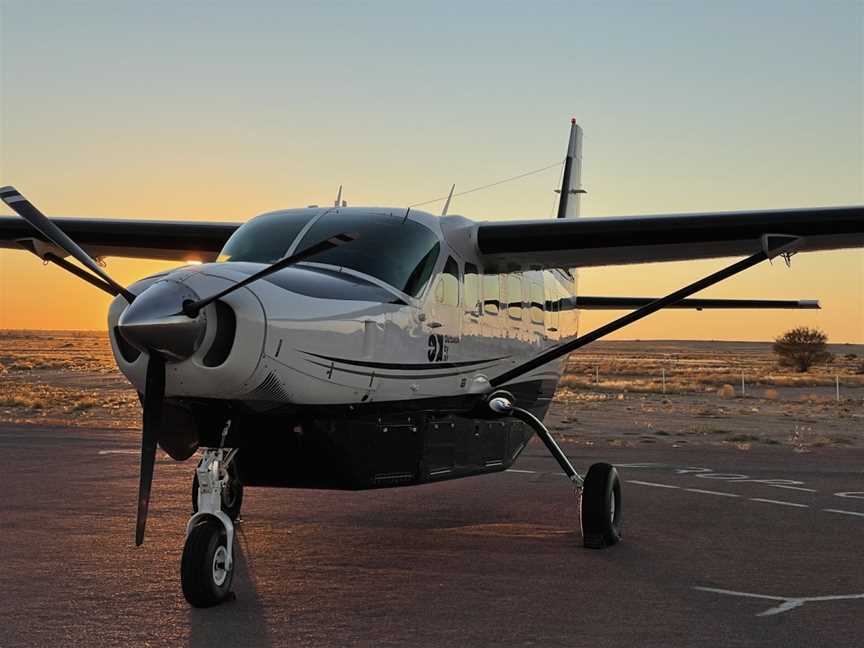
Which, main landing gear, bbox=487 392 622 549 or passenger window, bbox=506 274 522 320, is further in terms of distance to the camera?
passenger window, bbox=506 274 522 320

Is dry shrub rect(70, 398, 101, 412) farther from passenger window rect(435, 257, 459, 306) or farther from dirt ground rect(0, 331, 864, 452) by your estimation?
passenger window rect(435, 257, 459, 306)

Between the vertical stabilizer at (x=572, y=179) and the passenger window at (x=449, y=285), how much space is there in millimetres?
7812

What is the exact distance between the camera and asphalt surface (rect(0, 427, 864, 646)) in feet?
22.5

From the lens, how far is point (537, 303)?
13.1m

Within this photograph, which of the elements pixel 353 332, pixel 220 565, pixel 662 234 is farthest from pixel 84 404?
pixel 220 565

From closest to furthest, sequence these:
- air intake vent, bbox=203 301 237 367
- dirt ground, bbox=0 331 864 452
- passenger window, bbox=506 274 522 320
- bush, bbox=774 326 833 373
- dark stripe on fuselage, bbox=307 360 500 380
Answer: air intake vent, bbox=203 301 237 367
dark stripe on fuselage, bbox=307 360 500 380
passenger window, bbox=506 274 522 320
dirt ground, bbox=0 331 864 452
bush, bbox=774 326 833 373

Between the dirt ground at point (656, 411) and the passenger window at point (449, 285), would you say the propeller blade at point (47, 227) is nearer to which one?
the passenger window at point (449, 285)

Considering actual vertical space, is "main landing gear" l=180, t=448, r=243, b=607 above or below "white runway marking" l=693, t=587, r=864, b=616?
above

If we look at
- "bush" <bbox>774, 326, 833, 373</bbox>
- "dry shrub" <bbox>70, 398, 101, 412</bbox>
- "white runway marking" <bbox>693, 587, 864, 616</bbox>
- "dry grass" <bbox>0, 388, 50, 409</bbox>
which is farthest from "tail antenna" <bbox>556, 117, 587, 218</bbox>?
"bush" <bbox>774, 326, 833, 373</bbox>

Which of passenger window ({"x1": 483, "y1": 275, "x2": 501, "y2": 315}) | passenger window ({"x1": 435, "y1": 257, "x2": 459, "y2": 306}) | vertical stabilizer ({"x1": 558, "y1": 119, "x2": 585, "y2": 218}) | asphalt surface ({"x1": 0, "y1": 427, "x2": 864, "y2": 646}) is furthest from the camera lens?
vertical stabilizer ({"x1": 558, "y1": 119, "x2": 585, "y2": 218})

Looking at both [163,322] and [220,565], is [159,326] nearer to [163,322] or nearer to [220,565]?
[163,322]

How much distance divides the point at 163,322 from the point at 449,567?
11.5 feet

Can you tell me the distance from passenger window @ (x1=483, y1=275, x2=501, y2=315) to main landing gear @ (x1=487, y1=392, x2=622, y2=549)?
904 millimetres

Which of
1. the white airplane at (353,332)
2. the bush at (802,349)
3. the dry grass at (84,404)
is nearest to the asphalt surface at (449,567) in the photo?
the white airplane at (353,332)
